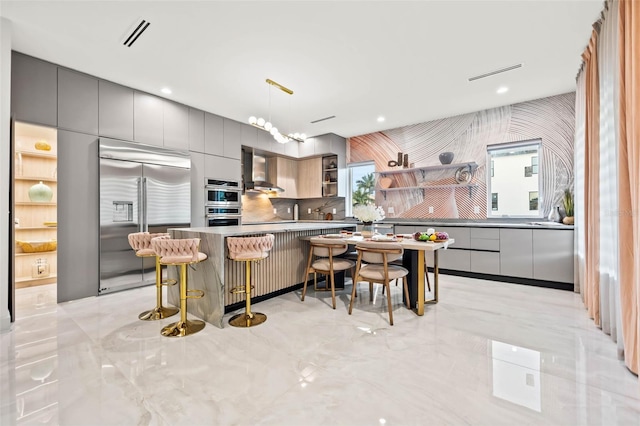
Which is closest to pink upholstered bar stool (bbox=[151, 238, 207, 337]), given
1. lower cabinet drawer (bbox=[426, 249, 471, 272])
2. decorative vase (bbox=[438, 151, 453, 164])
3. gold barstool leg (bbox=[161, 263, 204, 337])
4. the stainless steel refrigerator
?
gold barstool leg (bbox=[161, 263, 204, 337])

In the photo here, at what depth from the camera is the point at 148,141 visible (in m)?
4.13

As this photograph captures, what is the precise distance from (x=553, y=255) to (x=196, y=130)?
18.7 ft

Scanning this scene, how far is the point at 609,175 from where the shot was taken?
7.45 ft

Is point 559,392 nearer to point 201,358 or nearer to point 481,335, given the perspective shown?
point 481,335

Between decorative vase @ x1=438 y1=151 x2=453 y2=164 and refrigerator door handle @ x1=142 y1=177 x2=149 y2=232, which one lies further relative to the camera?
decorative vase @ x1=438 y1=151 x2=453 y2=164

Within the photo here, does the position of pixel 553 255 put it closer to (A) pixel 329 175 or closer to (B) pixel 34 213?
(A) pixel 329 175

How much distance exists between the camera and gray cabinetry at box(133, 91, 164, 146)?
3998 millimetres

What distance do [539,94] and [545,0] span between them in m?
2.38

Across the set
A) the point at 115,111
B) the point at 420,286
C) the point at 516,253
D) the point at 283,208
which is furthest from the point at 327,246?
the point at 283,208

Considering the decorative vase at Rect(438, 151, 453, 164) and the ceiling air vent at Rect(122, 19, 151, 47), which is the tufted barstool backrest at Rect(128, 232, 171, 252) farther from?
the decorative vase at Rect(438, 151, 453, 164)

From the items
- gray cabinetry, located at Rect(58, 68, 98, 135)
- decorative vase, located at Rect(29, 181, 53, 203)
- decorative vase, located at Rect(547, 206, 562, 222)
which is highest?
gray cabinetry, located at Rect(58, 68, 98, 135)

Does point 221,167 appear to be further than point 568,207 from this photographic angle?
Yes

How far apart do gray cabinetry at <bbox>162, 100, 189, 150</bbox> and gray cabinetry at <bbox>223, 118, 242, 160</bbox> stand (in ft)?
2.38

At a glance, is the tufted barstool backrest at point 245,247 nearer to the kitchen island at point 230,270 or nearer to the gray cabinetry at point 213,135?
the kitchen island at point 230,270
